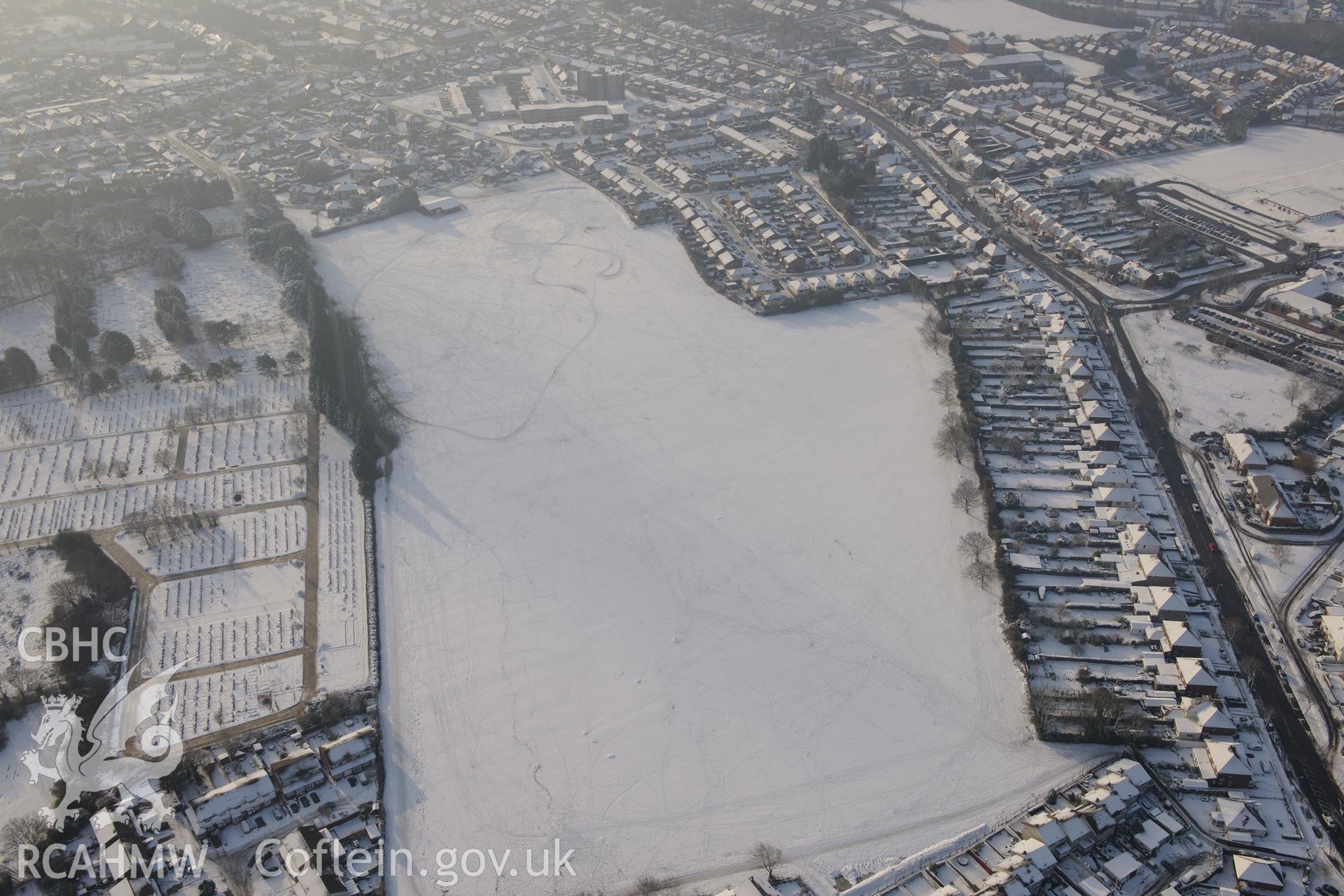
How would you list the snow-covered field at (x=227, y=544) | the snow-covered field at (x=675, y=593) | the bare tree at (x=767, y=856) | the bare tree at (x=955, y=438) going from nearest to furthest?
the bare tree at (x=767, y=856) → the snow-covered field at (x=675, y=593) → the snow-covered field at (x=227, y=544) → the bare tree at (x=955, y=438)

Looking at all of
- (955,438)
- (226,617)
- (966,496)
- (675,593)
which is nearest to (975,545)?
(966,496)

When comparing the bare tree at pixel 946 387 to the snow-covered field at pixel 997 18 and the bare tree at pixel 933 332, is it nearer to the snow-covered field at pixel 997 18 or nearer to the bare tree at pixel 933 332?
the bare tree at pixel 933 332

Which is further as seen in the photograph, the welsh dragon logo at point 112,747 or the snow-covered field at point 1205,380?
the snow-covered field at point 1205,380

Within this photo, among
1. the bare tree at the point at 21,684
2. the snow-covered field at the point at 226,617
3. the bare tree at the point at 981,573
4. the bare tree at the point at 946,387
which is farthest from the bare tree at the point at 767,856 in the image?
the bare tree at the point at 21,684

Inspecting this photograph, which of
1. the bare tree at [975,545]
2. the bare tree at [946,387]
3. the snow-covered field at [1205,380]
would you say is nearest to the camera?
the bare tree at [975,545]

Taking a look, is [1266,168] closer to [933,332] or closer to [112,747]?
[933,332]

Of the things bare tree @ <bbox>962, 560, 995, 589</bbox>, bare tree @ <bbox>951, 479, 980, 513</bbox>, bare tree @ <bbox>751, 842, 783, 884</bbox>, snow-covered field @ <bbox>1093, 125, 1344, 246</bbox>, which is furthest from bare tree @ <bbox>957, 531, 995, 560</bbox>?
snow-covered field @ <bbox>1093, 125, 1344, 246</bbox>

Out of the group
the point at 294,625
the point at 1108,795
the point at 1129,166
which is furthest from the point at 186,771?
the point at 1129,166
